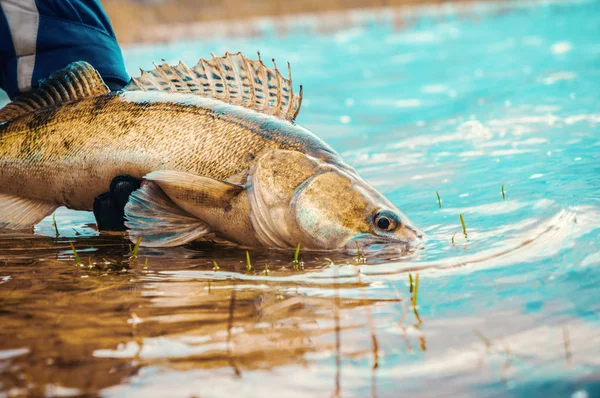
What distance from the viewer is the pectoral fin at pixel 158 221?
4.09 meters

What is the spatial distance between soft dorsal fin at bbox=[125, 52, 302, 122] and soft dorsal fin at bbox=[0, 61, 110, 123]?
0.23 m

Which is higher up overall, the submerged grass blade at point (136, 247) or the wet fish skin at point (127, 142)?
the wet fish skin at point (127, 142)

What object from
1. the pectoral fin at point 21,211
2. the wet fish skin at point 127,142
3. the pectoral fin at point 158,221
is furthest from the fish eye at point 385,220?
the pectoral fin at point 21,211

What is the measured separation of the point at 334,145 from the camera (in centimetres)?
892

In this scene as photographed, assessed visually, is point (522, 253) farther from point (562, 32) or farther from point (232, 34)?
point (232, 34)

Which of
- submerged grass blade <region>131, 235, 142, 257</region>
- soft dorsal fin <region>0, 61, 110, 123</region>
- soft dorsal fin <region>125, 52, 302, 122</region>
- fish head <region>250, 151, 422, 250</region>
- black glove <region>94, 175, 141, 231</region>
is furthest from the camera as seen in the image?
soft dorsal fin <region>0, 61, 110, 123</region>

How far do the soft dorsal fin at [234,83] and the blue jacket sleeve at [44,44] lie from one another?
1.08 metres

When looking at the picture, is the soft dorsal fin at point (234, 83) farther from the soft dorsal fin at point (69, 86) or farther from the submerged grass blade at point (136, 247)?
the submerged grass blade at point (136, 247)

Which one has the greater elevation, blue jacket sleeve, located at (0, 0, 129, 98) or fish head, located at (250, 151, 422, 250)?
blue jacket sleeve, located at (0, 0, 129, 98)

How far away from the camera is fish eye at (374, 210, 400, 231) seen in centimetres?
397

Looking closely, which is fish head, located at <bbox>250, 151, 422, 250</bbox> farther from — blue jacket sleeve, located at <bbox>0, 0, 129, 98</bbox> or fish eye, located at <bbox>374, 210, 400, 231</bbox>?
blue jacket sleeve, located at <bbox>0, 0, 129, 98</bbox>

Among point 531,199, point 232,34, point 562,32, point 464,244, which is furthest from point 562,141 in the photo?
point 232,34

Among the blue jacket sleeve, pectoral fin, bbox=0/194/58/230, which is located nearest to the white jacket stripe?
the blue jacket sleeve

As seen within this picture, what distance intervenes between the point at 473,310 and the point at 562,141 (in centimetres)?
456
